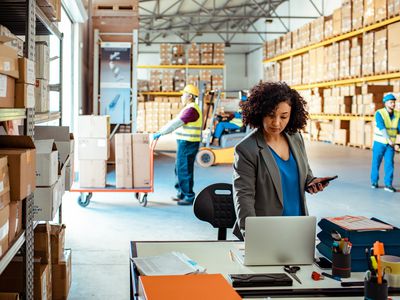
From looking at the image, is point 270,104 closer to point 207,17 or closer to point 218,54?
point 218,54

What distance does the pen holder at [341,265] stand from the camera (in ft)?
8.48

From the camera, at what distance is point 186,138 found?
8117mm

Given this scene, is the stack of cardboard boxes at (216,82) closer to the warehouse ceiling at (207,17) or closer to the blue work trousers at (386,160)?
the warehouse ceiling at (207,17)

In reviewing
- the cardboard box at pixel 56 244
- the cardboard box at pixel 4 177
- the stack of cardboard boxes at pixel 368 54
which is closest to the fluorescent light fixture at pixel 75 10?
the cardboard box at pixel 56 244

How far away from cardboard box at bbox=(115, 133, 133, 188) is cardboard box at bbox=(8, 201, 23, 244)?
4885mm

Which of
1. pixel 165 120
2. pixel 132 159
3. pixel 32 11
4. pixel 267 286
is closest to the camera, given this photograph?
pixel 267 286

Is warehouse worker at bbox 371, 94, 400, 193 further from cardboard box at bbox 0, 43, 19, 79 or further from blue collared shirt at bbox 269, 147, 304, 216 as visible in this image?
cardboard box at bbox 0, 43, 19, 79

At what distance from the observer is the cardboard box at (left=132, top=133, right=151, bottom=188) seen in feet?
26.1

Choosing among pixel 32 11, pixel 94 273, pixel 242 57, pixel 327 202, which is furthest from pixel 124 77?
pixel 242 57

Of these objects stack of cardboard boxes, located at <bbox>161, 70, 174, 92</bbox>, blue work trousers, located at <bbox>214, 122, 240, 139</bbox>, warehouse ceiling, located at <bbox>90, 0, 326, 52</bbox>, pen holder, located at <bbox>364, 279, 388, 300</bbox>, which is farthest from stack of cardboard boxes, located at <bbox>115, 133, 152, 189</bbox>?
warehouse ceiling, located at <bbox>90, 0, 326, 52</bbox>

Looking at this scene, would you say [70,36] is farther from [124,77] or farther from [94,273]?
[94,273]

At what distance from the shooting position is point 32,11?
3.10 metres

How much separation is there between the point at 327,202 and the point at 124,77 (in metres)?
4.70

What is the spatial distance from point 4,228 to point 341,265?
1.55 meters
